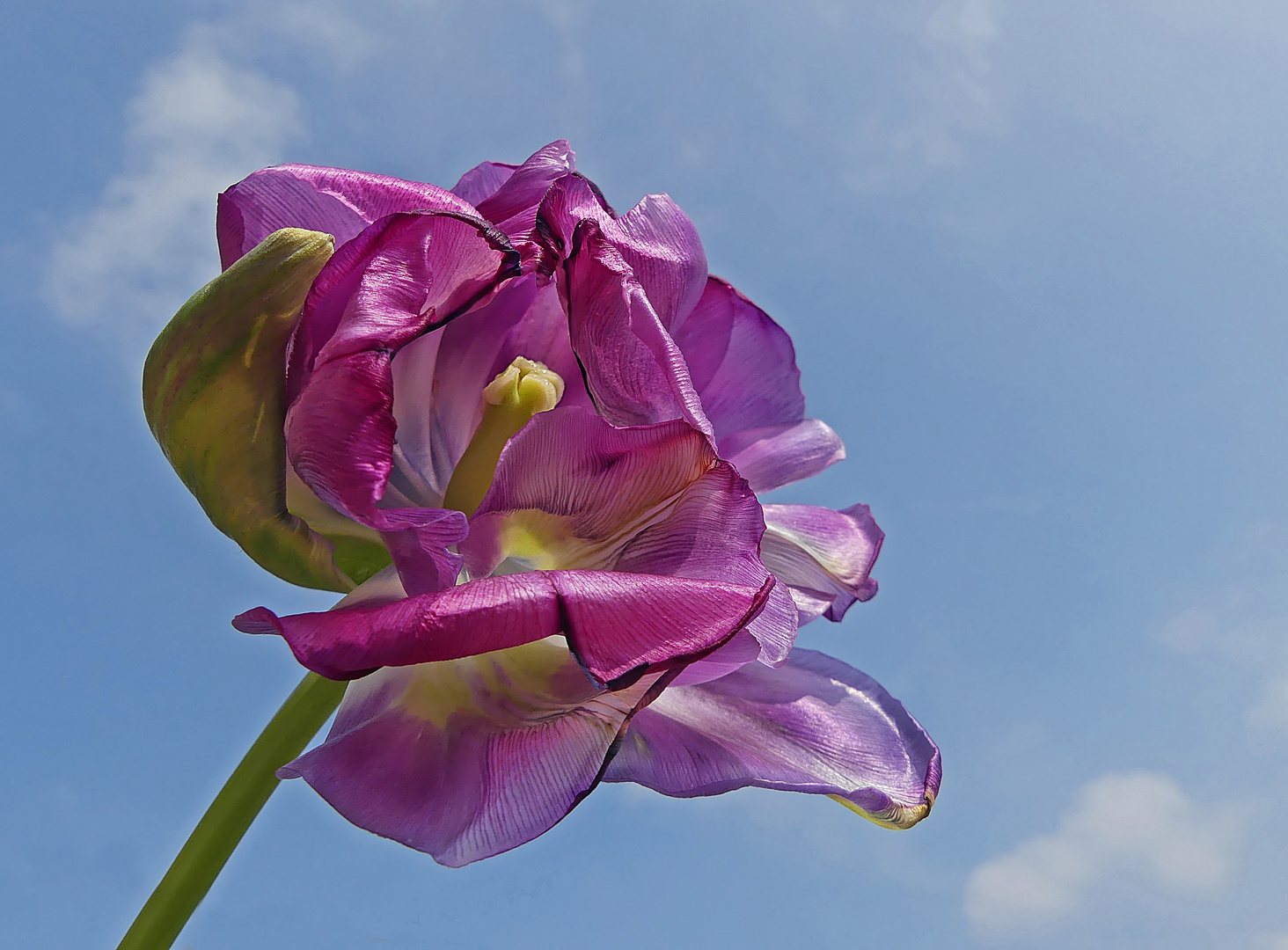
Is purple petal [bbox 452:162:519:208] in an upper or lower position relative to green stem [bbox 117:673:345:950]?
upper

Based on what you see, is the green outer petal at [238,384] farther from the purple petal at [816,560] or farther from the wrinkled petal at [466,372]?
the purple petal at [816,560]

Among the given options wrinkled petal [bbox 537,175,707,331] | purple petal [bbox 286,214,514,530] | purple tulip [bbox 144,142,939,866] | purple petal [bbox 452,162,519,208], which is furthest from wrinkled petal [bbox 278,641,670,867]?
purple petal [bbox 452,162,519,208]

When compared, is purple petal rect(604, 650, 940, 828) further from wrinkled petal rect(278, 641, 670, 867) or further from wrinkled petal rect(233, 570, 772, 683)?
wrinkled petal rect(233, 570, 772, 683)

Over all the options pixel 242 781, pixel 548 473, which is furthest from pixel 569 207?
pixel 242 781

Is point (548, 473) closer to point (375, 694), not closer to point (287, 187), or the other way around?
point (375, 694)

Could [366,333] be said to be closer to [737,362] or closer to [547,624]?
[547,624]

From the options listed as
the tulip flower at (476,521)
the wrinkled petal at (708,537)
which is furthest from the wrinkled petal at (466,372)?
the wrinkled petal at (708,537)
